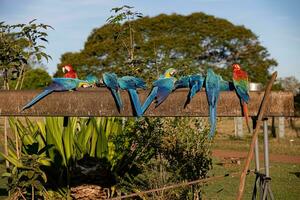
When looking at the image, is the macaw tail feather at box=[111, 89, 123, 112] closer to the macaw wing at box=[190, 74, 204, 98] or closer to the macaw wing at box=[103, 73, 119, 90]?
the macaw wing at box=[103, 73, 119, 90]

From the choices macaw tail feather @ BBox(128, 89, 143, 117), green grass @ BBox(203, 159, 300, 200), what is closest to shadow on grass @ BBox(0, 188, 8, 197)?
green grass @ BBox(203, 159, 300, 200)

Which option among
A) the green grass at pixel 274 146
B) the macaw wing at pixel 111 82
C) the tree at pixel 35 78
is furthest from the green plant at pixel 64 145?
the tree at pixel 35 78

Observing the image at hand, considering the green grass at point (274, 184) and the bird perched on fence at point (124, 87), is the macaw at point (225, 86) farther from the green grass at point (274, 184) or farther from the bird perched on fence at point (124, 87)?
the green grass at point (274, 184)

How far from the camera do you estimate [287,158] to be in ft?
40.8

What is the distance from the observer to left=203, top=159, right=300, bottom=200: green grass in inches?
296

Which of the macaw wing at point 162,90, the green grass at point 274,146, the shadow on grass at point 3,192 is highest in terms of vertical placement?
the macaw wing at point 162,90

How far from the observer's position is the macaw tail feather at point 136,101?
3268mm

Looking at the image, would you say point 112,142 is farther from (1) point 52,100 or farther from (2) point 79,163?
(1) point 52,100

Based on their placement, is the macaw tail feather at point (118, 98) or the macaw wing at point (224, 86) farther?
the macaw wing at point (224, 86)

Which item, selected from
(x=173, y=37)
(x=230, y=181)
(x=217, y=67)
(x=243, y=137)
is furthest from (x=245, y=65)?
(x=230, y=181)

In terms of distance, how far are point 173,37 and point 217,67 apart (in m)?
3.05

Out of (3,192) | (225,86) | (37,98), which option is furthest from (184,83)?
(3,192)

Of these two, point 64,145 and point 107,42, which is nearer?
point 64,145

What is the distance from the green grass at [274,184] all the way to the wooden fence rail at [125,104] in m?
2.96
